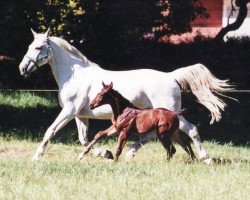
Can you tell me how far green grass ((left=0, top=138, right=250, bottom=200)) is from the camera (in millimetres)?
6906

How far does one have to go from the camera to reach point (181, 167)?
8.65m

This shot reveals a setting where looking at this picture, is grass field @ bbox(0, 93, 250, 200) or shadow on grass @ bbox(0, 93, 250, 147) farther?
shadow on grass @ bbox(0, 93, 250, 147)

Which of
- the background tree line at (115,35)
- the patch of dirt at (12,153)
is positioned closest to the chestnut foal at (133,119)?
the patch of dirt at (12,153)

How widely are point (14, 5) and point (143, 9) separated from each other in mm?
3743

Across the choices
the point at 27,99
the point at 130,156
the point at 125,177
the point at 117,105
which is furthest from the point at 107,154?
the point at 27,99

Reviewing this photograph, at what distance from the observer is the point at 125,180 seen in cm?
753

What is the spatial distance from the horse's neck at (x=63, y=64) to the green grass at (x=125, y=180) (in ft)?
5.77

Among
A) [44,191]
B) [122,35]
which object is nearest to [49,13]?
[122,35]

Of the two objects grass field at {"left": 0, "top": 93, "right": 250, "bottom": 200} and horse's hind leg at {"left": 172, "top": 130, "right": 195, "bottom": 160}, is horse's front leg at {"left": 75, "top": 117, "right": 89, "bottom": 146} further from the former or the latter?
horse's hind leg at {"left": 172, "top": 130, "right": 195, "bottom": 160}

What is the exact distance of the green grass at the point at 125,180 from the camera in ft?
22.7

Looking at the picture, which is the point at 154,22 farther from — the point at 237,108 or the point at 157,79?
the point at 157,79

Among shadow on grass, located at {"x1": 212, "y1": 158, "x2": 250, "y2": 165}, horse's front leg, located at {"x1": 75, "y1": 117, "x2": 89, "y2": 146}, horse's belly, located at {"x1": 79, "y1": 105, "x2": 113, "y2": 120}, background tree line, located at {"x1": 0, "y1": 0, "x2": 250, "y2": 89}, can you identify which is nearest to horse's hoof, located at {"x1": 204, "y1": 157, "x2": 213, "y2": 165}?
shadow on grass, located at {"x1": 212, "y1": 158, "x2": 250, "y2": 165}

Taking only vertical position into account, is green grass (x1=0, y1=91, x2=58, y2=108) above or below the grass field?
below

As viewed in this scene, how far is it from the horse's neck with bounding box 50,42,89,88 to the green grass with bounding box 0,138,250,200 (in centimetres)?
176
